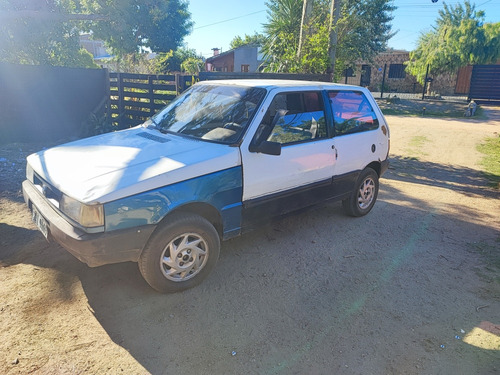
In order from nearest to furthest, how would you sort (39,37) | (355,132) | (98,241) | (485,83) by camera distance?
(98,241) → (355,132) → (39,37) → (485,83)

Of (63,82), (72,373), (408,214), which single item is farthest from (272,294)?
(63,82)

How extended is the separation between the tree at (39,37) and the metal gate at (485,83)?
23039mm

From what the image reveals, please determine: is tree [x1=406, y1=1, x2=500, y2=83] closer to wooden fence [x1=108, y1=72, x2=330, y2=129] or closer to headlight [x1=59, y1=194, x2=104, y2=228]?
wooden fence [x1=108, y1=72, x2=330, y2=129]

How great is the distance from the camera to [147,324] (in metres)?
2.87

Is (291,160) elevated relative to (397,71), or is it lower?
lower

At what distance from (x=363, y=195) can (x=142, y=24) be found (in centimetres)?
2943

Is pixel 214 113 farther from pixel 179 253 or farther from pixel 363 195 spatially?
pixel 363 195

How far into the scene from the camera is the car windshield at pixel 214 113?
3627 mm

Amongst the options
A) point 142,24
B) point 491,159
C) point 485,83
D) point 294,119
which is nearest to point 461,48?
point 485,83

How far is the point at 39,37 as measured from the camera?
11.3 meters

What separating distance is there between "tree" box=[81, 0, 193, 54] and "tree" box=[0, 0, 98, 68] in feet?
40.2

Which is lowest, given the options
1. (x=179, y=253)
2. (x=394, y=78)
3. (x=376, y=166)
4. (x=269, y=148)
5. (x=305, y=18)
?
(x=179, y=253)

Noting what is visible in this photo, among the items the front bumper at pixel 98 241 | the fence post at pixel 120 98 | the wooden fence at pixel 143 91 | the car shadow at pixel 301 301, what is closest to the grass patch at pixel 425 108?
the wooden fence at pixel 143 91

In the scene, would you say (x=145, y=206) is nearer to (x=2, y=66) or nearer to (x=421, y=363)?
(x=421, y=363)
